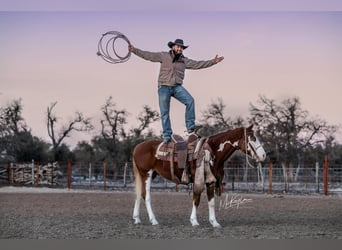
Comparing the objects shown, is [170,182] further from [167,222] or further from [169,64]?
[169,64]

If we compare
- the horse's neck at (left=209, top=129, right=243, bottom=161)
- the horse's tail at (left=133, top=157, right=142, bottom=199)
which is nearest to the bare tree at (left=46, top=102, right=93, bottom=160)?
the horse's tail at (left=133, top=157, right=142, bottom=199)

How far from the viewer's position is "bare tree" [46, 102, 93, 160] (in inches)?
434

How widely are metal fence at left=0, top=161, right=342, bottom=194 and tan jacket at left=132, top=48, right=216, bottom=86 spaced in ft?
25.2

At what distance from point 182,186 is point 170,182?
0.36 meters

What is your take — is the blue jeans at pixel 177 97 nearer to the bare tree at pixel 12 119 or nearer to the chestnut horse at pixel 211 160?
the chestnut horse at pixel 211 160

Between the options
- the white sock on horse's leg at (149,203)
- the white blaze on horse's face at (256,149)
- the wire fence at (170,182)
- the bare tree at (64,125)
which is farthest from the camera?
the wire fence at (170,182)

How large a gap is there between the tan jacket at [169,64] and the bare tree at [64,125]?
4143mm

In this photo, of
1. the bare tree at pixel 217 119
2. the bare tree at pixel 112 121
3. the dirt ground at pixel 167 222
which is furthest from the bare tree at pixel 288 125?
the bare tree at pixel 112 121

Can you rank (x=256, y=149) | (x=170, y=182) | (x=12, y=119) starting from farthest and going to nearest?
1. (x=170, y=182)
2. (x=12, y=119)
3. (x=256, y=149)

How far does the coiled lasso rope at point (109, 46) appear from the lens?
23.4 feet

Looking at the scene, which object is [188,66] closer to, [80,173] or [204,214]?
[204,214]

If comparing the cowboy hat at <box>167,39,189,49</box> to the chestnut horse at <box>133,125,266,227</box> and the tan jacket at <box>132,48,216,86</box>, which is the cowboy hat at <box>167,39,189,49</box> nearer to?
the tan jacket at <box>132,48,216,86</box>

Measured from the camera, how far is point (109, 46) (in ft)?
23.7

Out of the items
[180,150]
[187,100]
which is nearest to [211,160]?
[180,150]
